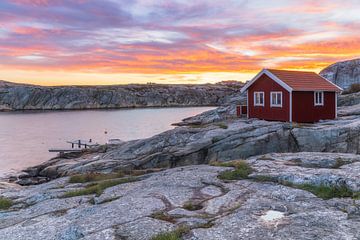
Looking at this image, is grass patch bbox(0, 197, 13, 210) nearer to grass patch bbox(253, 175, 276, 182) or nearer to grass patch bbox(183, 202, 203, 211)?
grass patch bbox(183, 202, 203, 211)

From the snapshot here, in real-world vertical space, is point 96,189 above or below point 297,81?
below

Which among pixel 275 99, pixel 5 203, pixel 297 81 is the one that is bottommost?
pixel 5 203

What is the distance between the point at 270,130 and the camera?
3616 cm

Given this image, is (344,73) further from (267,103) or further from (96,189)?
(96,189)

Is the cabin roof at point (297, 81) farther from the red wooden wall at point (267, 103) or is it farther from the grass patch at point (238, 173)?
the grass patch at point (238, 173)

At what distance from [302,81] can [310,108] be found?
3288 mm

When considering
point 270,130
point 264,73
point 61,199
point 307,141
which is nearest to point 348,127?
point 307,141

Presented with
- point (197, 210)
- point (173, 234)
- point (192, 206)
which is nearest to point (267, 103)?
point (192, 206)

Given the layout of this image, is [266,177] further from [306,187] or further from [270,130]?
[270,130]

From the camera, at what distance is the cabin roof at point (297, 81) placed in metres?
41.4

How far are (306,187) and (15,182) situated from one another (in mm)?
32354

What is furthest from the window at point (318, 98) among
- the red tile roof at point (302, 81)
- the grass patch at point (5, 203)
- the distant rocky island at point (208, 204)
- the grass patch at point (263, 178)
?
the grass patch at point (5, 203)

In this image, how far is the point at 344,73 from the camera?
10362 cm

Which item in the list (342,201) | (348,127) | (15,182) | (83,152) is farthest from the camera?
(83,152)
